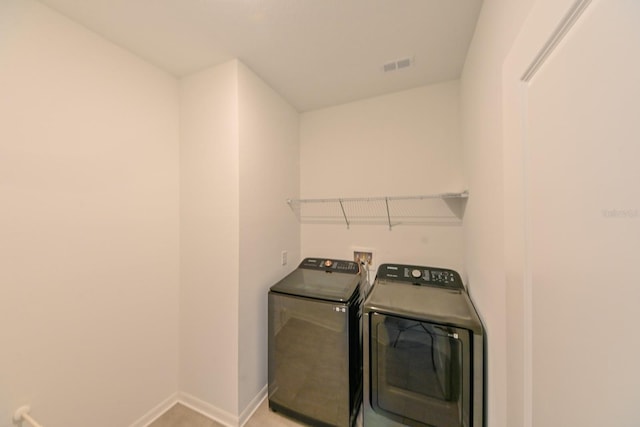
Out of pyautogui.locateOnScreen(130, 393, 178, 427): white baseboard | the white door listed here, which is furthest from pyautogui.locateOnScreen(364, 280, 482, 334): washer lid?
pyautogui.locateOnScreen(130, 393, 178, 427): white baseboard

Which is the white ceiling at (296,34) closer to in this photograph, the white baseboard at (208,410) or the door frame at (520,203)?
the door frame at (520,203)

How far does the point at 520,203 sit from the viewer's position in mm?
648

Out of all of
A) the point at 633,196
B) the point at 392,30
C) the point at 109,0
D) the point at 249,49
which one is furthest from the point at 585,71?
the point at 109,0

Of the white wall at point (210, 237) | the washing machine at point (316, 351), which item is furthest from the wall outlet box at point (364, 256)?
the white wall at point (210, 237)

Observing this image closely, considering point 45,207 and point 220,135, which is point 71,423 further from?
point 220,135

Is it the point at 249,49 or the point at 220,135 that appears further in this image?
the point at 220,135

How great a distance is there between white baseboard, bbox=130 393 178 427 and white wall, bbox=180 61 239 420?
0.37ft

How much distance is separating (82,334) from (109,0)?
186cm

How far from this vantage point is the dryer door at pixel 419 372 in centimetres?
116

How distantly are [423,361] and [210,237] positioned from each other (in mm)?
1622

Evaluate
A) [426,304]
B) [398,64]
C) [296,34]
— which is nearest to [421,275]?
[426,304]

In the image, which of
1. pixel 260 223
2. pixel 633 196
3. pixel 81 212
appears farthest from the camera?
pixel 260 223

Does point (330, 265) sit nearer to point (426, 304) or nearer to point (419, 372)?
point (426, 304)

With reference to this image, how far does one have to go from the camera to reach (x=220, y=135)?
1.62 meters
